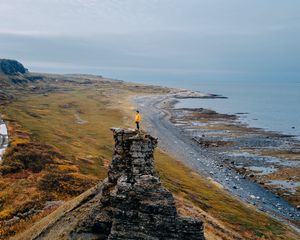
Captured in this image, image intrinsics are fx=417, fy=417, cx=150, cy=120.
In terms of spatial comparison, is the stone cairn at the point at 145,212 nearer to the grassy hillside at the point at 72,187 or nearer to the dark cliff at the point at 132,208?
the dark cliff at the point at 132,208

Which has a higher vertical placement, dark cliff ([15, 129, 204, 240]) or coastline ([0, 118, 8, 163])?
dark cliff ([15, 129, 204, 240])

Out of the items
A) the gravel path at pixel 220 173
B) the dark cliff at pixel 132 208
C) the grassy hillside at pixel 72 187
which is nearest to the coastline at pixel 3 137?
the grassy hillside at pixel 72 187

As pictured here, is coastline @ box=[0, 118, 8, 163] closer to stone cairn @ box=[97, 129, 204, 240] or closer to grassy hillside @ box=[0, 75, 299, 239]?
grassy hillside @ box=[0, 75, 299, 239]

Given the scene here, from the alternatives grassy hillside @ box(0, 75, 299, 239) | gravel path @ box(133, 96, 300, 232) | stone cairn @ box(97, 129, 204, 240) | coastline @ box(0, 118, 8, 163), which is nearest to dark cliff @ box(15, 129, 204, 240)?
stone cairn @ box(97, 129, 204, 240)

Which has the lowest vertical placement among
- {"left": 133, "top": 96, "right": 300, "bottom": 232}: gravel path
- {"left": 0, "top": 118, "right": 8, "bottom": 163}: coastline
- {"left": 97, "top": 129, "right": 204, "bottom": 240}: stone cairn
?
{"left": 133, "top": 96, "right": 300, "bottom": 232}: gravel path

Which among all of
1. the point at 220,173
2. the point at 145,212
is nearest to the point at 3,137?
the point at 220,173

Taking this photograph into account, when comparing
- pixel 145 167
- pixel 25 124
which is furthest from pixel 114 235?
pixel 25 124

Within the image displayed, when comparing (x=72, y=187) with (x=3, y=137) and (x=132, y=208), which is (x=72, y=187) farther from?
(x=3, y=137)
